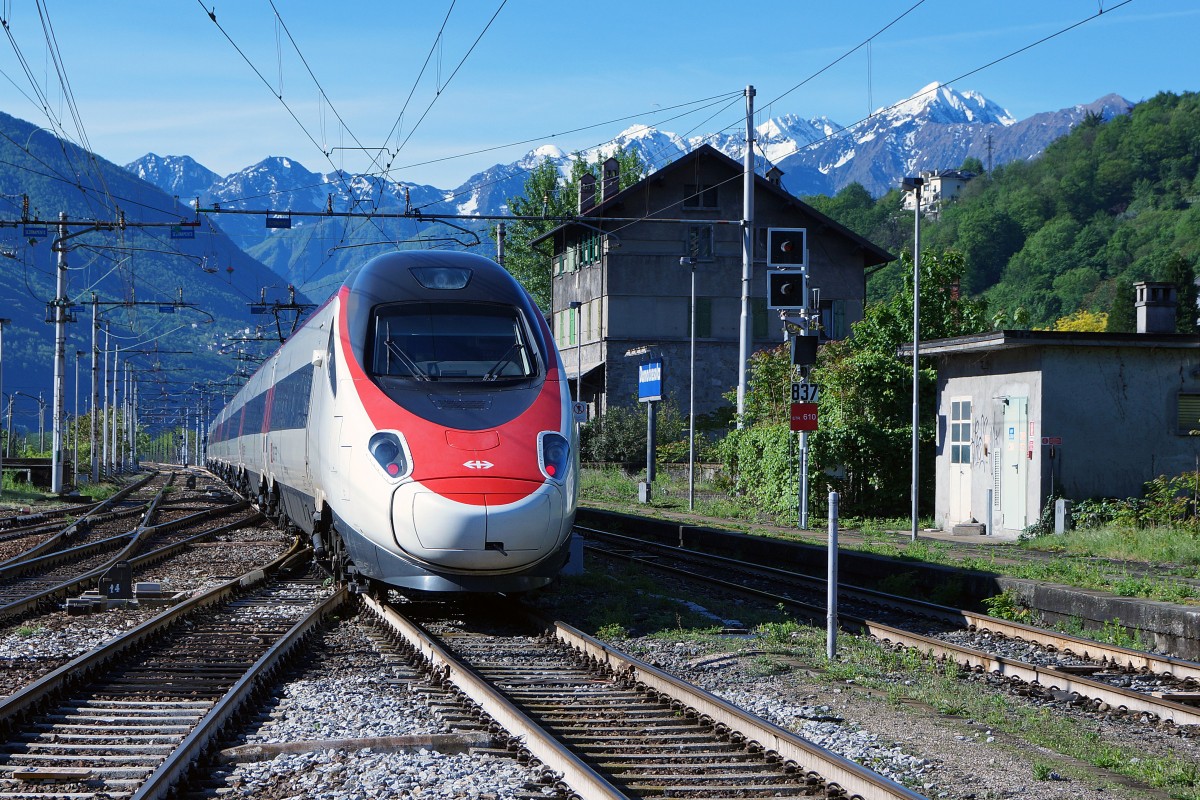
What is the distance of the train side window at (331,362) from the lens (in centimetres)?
1310

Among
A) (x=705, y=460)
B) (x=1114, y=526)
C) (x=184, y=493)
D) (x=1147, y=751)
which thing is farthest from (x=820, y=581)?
(x=184, y=493)

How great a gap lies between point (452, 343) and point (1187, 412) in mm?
14502

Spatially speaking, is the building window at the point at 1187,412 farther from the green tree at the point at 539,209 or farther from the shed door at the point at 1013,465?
the green tree at the point at 539,209

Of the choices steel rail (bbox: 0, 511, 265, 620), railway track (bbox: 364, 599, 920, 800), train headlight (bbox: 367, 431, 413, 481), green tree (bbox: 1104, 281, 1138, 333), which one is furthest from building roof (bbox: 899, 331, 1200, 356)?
green tree (bbox: 1104, 281, 1138, 333)

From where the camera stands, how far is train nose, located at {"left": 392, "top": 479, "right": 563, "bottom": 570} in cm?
1098

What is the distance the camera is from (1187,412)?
73.3 ft

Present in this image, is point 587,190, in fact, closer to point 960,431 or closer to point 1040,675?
point 960,431

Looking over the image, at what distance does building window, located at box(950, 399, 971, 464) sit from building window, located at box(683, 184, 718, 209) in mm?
24783

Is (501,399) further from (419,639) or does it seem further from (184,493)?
(184,493)

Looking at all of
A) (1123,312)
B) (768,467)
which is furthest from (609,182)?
(1123,312)

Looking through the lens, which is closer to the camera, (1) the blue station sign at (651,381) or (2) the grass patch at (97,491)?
(1) the blue station sign at (651,381)

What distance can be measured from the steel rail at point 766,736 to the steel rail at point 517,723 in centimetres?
99

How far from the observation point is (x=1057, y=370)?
2203 cm

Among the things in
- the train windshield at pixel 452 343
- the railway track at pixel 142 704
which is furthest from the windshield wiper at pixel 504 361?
the railway track at pixel 142 704
